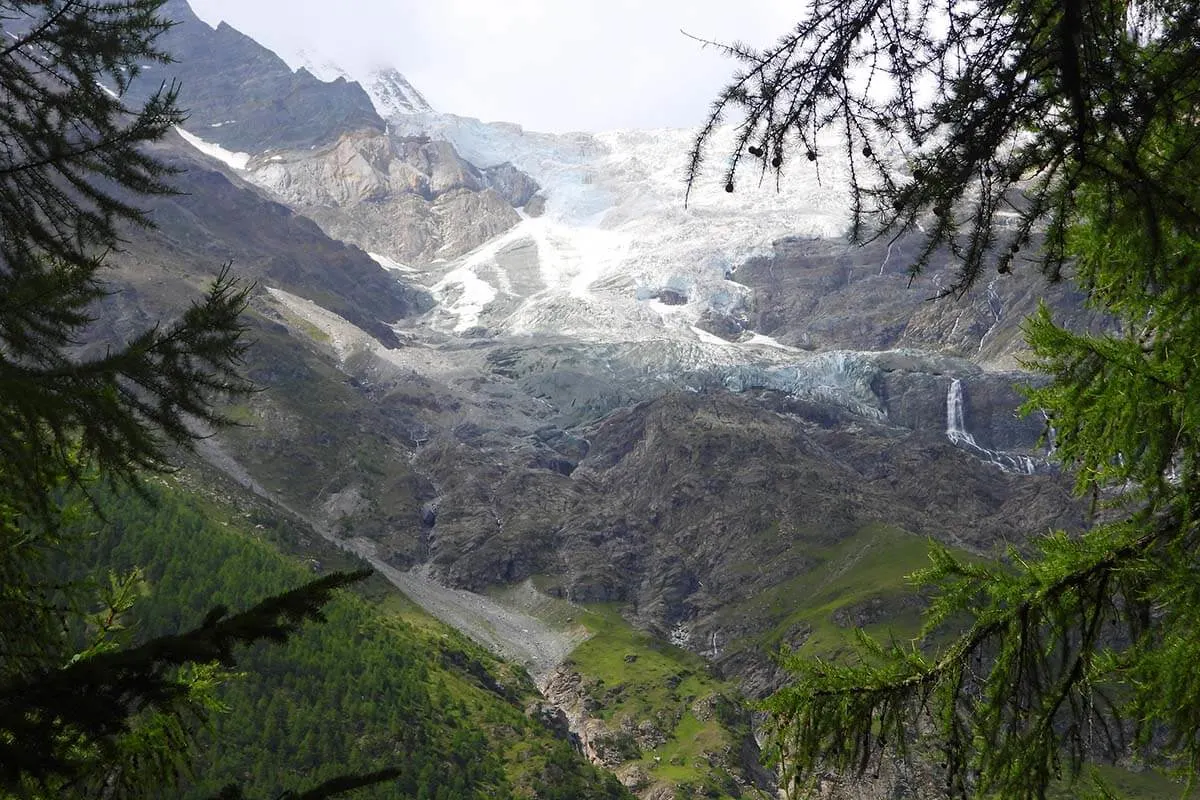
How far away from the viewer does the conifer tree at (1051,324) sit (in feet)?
17.7

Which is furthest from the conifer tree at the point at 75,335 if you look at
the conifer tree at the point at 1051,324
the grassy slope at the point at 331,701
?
the grassy slope at the point at 331,701

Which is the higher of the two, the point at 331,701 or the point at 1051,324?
the point at 1051,324

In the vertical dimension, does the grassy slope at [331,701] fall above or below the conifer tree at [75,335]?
below

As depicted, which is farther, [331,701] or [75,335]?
[331,701]

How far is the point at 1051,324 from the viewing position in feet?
26.5

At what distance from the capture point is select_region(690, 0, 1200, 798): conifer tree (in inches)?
213

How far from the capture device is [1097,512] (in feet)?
27.2

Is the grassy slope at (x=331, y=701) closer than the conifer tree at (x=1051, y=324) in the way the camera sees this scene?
No

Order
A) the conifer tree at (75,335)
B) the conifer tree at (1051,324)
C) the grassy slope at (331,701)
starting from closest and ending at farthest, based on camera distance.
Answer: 1. the conifer tree at (1051,324)
2. the conifer tree at (75,335)
3. the grassy slope at (331,701)

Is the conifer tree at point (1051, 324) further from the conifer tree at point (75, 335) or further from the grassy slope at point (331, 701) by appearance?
the grassy slope at point (331, 701)

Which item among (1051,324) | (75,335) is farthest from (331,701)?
(1051,324)

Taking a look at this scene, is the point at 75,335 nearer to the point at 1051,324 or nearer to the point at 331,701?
the point at 1051,324

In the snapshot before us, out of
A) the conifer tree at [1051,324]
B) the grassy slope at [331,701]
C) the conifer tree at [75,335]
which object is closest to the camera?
the conifer tree at [1051,324]

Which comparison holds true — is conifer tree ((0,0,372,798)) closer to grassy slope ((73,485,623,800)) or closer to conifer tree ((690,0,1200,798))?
conifer tree ((690,0,1200,798))
